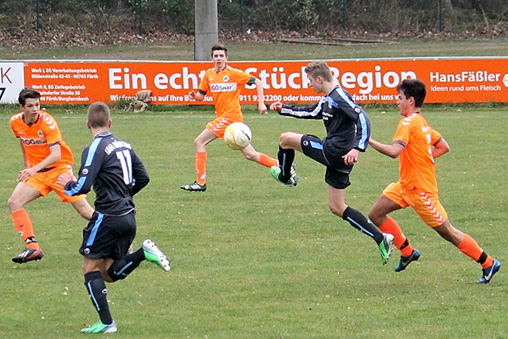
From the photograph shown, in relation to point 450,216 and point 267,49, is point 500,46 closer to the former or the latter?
point 267,49

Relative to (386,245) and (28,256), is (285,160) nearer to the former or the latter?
(386,245)

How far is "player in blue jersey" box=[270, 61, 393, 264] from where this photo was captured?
28.6 feet

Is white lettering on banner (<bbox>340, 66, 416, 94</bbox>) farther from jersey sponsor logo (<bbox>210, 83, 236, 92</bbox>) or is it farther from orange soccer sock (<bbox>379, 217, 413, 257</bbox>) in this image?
orange soccer sock (<bbox>379, 217, 413, 257</bbox>)

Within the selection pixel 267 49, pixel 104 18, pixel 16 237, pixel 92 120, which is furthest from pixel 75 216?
pixel 104 18

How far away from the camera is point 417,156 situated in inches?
326

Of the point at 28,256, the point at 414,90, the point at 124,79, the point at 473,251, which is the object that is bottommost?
the point at 124,79

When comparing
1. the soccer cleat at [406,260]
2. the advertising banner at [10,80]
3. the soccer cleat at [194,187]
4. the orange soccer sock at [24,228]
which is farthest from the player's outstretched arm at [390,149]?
the advertising banner at [10,80]

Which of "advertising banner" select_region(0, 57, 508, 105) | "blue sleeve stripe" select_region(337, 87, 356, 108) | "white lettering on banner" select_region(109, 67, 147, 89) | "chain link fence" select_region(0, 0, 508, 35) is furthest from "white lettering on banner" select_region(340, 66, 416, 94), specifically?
"chain link fence" select_region(0, 0, 508, 35)

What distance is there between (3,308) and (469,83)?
18.0 m

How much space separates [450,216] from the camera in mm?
11672

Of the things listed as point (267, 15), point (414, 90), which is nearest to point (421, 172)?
point (414, 90)

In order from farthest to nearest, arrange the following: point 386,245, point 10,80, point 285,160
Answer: point 10,80 < point 285,160 < point 386,245

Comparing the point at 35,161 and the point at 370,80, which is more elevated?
the point at 35,161

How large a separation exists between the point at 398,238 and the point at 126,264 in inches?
113
